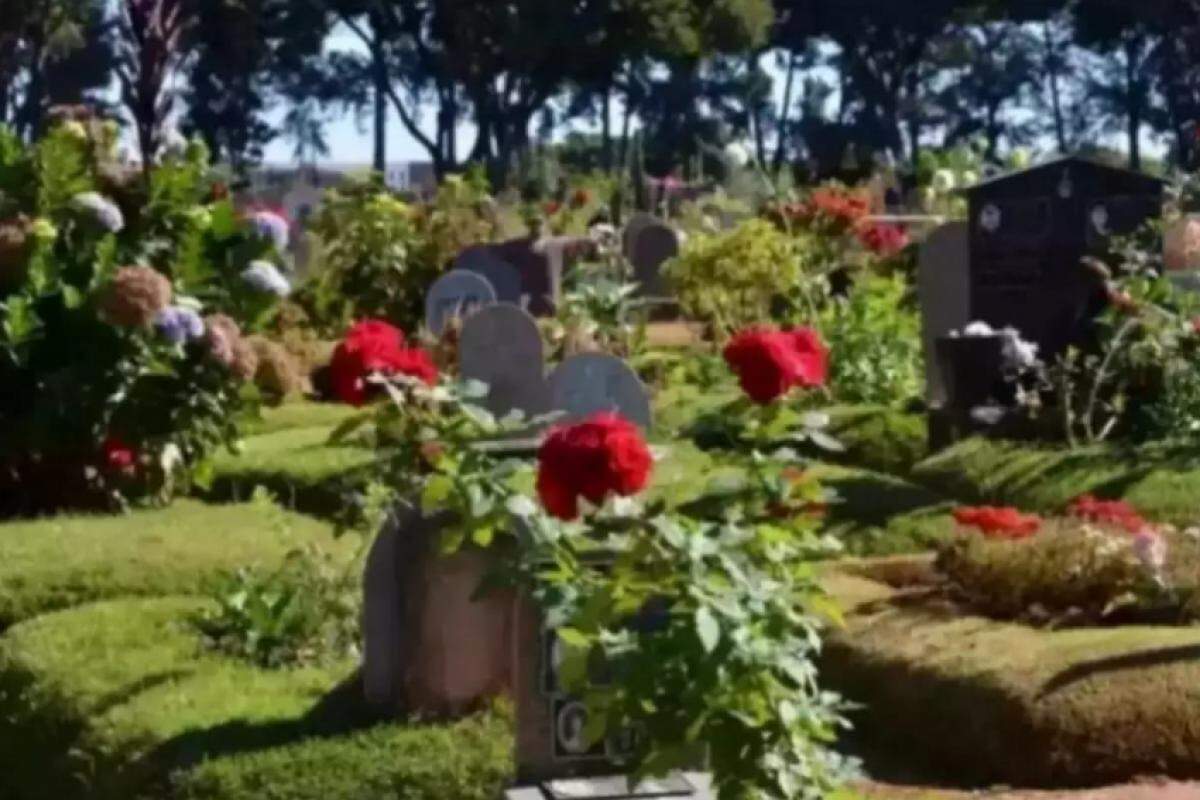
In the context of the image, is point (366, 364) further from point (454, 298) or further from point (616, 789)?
point (454, 298)

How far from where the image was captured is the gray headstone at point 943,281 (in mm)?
14211

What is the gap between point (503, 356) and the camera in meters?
10.3

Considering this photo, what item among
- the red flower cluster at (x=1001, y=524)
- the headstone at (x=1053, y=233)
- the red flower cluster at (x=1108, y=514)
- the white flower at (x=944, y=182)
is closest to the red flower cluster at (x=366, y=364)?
the red flower cluster at (x=1001, y=524)

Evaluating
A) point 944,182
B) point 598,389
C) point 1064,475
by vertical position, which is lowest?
point 1064,475

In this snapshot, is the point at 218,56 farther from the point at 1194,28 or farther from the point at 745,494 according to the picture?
the point at 745,494

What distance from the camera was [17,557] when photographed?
9344 mm

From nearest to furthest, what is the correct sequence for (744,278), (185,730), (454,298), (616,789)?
(616,789) < (185,730) < (454,298) < (744,278)

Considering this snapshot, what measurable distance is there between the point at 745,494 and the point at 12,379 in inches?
226

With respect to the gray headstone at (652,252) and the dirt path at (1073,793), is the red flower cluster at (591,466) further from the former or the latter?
the gray headstone at (652,252)

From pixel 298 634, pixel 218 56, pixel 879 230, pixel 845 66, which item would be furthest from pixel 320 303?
pixel 845 66

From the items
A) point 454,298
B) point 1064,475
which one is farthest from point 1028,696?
point 454,298

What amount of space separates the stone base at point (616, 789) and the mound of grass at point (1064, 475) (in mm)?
5027

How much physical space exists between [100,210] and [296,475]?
178 centimetres

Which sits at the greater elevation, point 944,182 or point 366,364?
point 944,182
